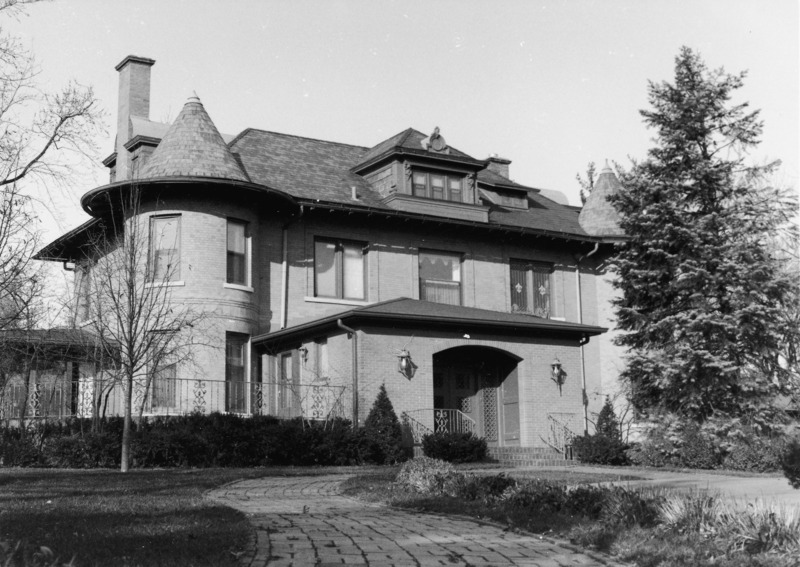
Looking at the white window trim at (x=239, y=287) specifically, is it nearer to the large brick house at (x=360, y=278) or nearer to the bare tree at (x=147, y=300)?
the large brick house at (x=360, y=278)

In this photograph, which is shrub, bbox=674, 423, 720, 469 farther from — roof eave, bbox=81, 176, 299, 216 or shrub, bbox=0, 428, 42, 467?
shrub, bbox=0, 428, 42, 467

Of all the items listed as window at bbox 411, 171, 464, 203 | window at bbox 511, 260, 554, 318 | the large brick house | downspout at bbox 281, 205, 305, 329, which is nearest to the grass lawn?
the large brick house

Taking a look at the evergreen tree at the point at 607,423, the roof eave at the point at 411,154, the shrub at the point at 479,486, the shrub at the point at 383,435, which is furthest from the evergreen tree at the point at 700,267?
the shrub at the point at 479,486

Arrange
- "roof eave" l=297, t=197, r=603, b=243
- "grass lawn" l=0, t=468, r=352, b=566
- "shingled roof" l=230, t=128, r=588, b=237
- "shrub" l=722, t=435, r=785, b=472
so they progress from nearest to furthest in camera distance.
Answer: "grass lawn" l=0, t=468, r=352, b=566
"shrub" l=722, t=435, r=785, b=472
"roof eave" l=297, t=197, r=603, b=243
"shingled roof" l=230, t=128, r=588, b=237

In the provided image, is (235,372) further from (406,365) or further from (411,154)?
(411,154)

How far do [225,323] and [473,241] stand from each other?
872 centimetres

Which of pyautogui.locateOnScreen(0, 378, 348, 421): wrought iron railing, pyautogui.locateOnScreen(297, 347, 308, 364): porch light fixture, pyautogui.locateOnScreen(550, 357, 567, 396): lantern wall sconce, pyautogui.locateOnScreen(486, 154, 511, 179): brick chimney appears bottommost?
pyautogui.locateOnScreen(0, 378, 348, 421): wrought iron railing

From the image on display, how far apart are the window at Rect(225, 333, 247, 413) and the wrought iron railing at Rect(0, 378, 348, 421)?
0.09 feet

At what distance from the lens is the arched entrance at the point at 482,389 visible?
25438 mm

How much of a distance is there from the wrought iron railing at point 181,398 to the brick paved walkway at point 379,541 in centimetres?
1139

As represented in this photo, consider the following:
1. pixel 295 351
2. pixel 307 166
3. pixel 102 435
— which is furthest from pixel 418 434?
pixel 307 166

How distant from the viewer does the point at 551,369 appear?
2542 cm

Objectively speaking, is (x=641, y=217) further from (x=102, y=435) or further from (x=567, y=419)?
(x=102, y=435)

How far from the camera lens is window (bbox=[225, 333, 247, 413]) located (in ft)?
78.7
